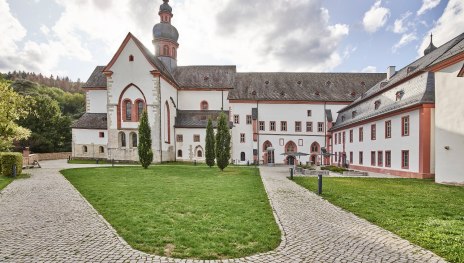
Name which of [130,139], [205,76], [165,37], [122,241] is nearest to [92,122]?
[130,139]

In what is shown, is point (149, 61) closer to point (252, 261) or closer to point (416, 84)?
point (416, 84)

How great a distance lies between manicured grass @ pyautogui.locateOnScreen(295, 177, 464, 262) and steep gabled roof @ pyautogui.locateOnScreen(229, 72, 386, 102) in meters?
29.7

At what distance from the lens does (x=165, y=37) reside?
44562 millimetres

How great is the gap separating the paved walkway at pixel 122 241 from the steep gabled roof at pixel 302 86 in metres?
33.6

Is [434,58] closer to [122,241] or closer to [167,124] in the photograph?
[122,241]

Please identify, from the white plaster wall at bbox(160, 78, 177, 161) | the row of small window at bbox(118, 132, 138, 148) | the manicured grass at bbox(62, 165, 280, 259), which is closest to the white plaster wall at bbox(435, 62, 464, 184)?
the manicured grass at bbox(62, 165, 280, 259)

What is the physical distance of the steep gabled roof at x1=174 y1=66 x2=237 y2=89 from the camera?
43969 millimetres

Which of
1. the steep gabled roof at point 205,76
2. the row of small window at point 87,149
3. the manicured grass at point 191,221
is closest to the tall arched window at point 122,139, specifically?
the row of small window at point 87,149

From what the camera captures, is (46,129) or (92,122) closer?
(92,122)

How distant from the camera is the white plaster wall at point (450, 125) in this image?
1592cm

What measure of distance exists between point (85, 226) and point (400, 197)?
12405mm

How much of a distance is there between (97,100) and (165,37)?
14.9 m

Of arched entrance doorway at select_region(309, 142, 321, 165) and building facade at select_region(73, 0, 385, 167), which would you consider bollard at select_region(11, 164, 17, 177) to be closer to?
building facade at select_region(73, 0, 385, 167)

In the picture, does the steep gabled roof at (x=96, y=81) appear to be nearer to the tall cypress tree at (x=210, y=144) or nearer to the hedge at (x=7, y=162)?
the tall cypress tree at (x=210, y=144)
